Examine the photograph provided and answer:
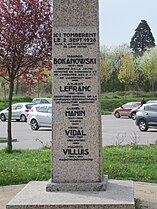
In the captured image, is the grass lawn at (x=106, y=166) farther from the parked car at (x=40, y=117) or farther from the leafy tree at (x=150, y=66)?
the leafy tree at (x=150, y=66)

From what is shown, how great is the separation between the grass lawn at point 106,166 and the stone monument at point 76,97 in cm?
272

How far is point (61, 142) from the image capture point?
7.00 m

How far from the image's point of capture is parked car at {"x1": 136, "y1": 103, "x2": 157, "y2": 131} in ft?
81.4

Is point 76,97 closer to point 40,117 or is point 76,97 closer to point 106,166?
point 106,166

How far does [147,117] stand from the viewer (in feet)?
82.1

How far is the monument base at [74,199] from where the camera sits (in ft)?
19.7

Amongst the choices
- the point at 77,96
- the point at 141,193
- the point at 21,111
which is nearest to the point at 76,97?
the point at 77,96

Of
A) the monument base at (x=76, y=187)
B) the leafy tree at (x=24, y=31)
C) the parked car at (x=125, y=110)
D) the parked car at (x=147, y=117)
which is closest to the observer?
the monument base at (x=76, y=187)

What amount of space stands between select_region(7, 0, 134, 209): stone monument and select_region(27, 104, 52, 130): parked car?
19859mm

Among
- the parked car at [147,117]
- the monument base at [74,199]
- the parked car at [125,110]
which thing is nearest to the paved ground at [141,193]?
the monument base at [74,199]

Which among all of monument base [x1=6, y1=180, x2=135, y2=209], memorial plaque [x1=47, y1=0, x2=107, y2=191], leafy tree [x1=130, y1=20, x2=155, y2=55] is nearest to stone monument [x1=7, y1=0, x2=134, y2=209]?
memorial plaque [x1=47, y1=0, x2=107, y2=191]

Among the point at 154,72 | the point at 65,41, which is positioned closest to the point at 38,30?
the point at 65,41

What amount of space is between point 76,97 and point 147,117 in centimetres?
1841

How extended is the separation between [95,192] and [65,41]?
2.15 m
